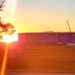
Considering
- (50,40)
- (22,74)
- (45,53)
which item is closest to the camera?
(22,74)

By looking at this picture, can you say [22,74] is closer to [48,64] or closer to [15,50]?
[48,64]

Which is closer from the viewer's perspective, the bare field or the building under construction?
the bare field

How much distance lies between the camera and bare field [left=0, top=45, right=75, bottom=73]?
26938mm

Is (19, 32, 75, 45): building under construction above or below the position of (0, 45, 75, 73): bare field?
above

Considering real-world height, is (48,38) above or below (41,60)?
above

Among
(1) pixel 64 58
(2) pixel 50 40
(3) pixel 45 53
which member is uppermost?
(2) pixel 50 40

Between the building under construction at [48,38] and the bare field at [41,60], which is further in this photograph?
the building under construction at [48,38]

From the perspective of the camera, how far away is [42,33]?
69875 mm

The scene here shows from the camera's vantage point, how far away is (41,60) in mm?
31859

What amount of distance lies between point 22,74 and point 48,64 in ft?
20.3

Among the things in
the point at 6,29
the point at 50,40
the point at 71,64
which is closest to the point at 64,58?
the point at 71,64

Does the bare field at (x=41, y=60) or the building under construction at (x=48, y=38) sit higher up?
the building under construction at (x=48, y=38)

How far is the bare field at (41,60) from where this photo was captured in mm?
26938

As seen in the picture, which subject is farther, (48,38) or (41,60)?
(48,38)
